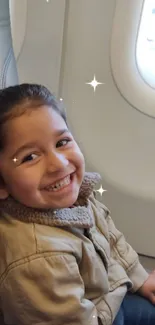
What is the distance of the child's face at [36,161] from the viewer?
0.70m

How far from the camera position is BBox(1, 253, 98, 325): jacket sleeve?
679 mm

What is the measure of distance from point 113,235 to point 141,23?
39cm

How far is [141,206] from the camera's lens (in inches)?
44.2

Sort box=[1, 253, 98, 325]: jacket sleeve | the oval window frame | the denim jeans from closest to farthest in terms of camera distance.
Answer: box=[1, 253, 98, 325]: jacket sleeve
the denim jeans
the oval window frame

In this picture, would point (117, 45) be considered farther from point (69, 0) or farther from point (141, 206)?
point (141, 206)

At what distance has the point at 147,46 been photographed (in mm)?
1032

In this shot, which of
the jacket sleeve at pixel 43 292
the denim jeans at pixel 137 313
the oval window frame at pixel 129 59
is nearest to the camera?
the jacket sleeve at pixel 43 292

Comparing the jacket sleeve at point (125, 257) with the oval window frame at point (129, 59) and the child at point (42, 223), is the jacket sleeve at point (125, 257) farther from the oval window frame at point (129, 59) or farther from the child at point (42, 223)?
the oval window frame at point (129, 59)

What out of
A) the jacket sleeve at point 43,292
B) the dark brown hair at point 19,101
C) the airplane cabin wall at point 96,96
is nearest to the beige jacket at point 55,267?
the jacket sleeve at point 43,292

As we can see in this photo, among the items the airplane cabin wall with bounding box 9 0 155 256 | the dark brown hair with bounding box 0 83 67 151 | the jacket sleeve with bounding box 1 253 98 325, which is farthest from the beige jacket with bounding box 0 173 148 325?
the airplane cabin wall with bounding box 9 0 155 256

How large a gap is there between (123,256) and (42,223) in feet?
0.79

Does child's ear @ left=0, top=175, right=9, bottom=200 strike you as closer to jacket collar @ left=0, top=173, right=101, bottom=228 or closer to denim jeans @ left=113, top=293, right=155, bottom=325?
jacket collar @ left=0, top=173, right=101, bottom=228

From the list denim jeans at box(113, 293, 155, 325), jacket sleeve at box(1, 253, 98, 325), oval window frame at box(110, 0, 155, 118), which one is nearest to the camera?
jacket sleeve at box(1, 253, 98, 325)

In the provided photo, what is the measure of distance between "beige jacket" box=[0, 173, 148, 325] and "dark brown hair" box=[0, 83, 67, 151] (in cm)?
11
